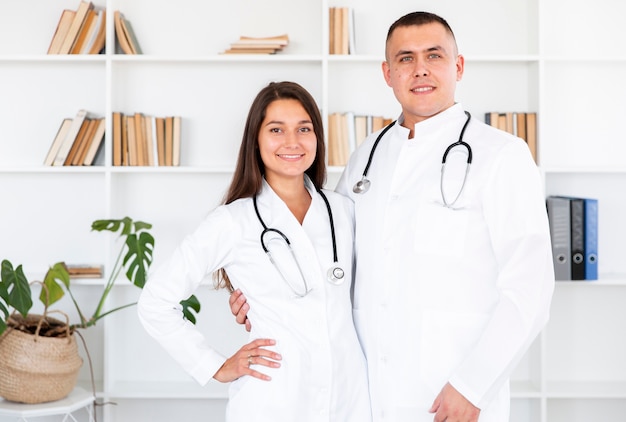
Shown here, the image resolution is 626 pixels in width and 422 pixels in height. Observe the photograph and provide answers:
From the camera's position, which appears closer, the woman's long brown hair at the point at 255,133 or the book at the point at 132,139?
the woman's long brown hair at the point at 255,133

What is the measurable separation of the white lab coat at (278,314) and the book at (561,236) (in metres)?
1.49

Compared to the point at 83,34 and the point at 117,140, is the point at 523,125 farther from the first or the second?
the point at 83,34

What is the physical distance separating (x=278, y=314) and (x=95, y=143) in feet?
5.77

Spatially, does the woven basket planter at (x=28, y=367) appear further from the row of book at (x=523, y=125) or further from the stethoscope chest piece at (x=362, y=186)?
the row of book at (x=523, y=125)

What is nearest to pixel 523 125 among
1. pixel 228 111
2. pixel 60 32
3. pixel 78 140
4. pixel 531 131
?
pixel 531 131

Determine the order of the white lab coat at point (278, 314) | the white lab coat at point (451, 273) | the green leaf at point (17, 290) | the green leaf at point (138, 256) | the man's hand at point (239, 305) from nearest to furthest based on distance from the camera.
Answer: the white lab coat at point (451, 273)
the white lab coat at point (278, 314)
the man's hand at point (239, 305)
the green leaf at point (17, 290)
the green leaf at point (138, 256)

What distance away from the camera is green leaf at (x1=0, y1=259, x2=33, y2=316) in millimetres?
2840

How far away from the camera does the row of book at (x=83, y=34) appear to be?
3350 mm

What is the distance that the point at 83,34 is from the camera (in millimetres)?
3371

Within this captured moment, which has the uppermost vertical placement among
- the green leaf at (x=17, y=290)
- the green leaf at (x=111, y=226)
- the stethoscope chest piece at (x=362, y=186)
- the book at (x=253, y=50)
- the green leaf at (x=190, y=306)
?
the book at (x=253, y=50)

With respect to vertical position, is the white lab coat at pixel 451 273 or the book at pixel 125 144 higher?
the book at pixel 125 144

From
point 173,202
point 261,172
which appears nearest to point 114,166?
point 173,202

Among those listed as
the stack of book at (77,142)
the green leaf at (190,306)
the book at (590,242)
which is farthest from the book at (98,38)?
the book at (590,242)

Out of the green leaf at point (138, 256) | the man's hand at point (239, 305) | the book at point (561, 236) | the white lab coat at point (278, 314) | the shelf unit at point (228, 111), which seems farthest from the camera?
the shelf unit at point (228, 111)
